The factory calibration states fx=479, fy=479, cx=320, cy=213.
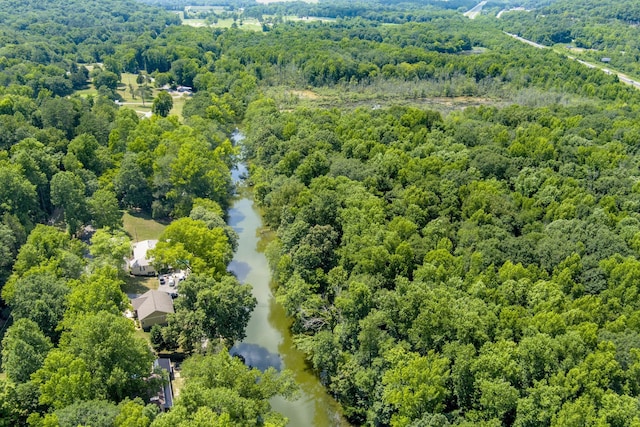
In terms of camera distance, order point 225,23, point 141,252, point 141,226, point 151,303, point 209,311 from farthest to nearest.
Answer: point 225,23 → point 141,226 → point 141,252 → point 151,303 → point 209,311

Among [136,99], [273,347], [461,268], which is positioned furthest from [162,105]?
[461,268]

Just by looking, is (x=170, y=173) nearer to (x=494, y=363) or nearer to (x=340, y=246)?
(x=340, y=246)

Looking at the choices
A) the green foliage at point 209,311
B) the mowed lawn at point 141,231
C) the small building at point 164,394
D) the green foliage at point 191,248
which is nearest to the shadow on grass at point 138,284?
the mowed lawn at point 141,231

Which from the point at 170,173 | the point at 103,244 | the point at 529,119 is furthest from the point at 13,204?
the point at 529,119

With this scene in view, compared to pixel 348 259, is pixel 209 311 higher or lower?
lower

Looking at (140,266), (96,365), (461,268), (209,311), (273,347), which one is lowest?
(273,347)

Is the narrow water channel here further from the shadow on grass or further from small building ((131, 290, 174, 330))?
the shadow on grass

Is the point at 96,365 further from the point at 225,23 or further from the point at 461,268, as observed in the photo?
the point at 225,23
